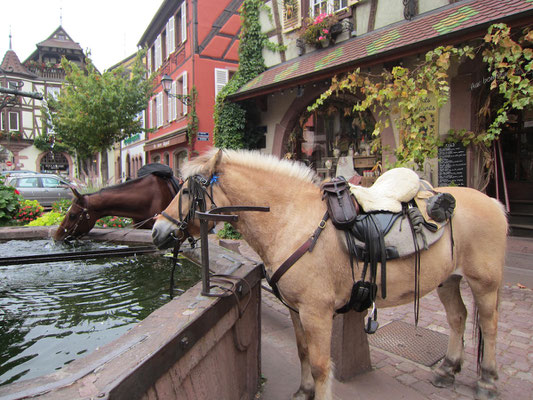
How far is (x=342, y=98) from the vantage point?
26.6ft

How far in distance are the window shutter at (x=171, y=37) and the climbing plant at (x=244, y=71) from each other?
354 inches

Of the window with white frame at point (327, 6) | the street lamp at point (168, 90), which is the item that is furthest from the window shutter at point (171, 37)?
the window with white frame at point (327, 6)

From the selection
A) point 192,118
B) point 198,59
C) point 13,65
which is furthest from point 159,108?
point 13,65

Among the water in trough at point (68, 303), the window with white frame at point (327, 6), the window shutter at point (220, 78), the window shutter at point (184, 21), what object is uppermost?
the window shutter at point (184, 21)

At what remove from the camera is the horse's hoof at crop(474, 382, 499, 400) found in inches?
99.6

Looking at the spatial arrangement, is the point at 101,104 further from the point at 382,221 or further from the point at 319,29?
the point at 382,221

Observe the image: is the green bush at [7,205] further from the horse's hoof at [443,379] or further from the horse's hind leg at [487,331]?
the horse's hind leg at [487,331]

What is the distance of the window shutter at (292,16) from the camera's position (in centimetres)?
873

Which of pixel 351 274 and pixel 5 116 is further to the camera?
pixel 5 116

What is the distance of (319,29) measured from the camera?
26.6 feet

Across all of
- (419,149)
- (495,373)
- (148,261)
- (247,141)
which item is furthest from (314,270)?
(247,141)

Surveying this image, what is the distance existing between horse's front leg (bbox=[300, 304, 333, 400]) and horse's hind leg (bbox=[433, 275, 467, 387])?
1.23m

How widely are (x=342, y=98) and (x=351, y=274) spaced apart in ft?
22.1

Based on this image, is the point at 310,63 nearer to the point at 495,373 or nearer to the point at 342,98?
the point at 342,98
